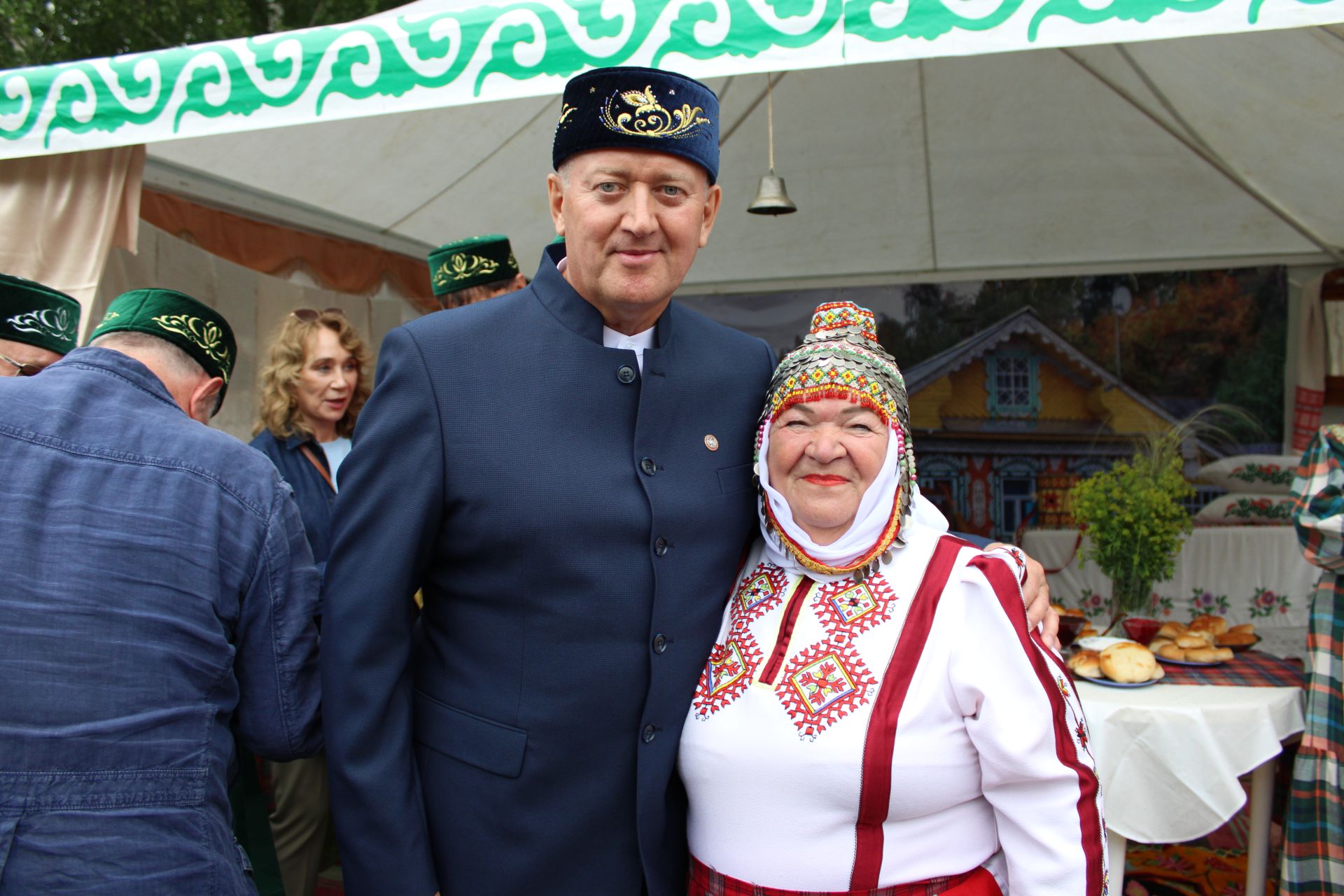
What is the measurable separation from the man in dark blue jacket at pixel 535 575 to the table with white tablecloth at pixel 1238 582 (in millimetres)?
4437

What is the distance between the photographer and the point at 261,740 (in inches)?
62.8

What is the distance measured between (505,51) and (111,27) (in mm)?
13425

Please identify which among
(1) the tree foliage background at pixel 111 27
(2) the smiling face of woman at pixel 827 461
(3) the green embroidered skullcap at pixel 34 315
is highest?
(1) the tree foliage background at pixel 111 27

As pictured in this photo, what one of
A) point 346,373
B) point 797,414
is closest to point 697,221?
point 797,414

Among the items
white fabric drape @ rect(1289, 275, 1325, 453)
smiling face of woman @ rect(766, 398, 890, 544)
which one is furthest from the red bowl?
white fabric drape @ rect(1289, 275, 1325, 453)

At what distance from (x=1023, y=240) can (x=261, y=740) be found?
19.8ft

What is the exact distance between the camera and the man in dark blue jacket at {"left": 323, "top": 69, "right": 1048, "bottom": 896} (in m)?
1.38

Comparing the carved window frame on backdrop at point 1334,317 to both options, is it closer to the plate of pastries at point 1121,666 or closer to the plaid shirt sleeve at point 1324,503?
the plaid shirt sleeve at point 1324,503

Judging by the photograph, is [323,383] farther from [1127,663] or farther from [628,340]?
[1127,663]

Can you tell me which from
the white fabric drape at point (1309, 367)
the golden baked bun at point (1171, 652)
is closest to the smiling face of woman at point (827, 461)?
the golden baked bun at point (1171, 652)

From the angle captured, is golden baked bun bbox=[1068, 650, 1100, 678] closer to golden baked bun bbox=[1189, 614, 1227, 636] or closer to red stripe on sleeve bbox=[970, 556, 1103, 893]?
golden baked bun bbox=[1189, 614, 1227, 636]

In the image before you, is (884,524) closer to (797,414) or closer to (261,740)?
(797,414)

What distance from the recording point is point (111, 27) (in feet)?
41.4

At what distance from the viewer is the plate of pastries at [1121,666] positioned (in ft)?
8.81
